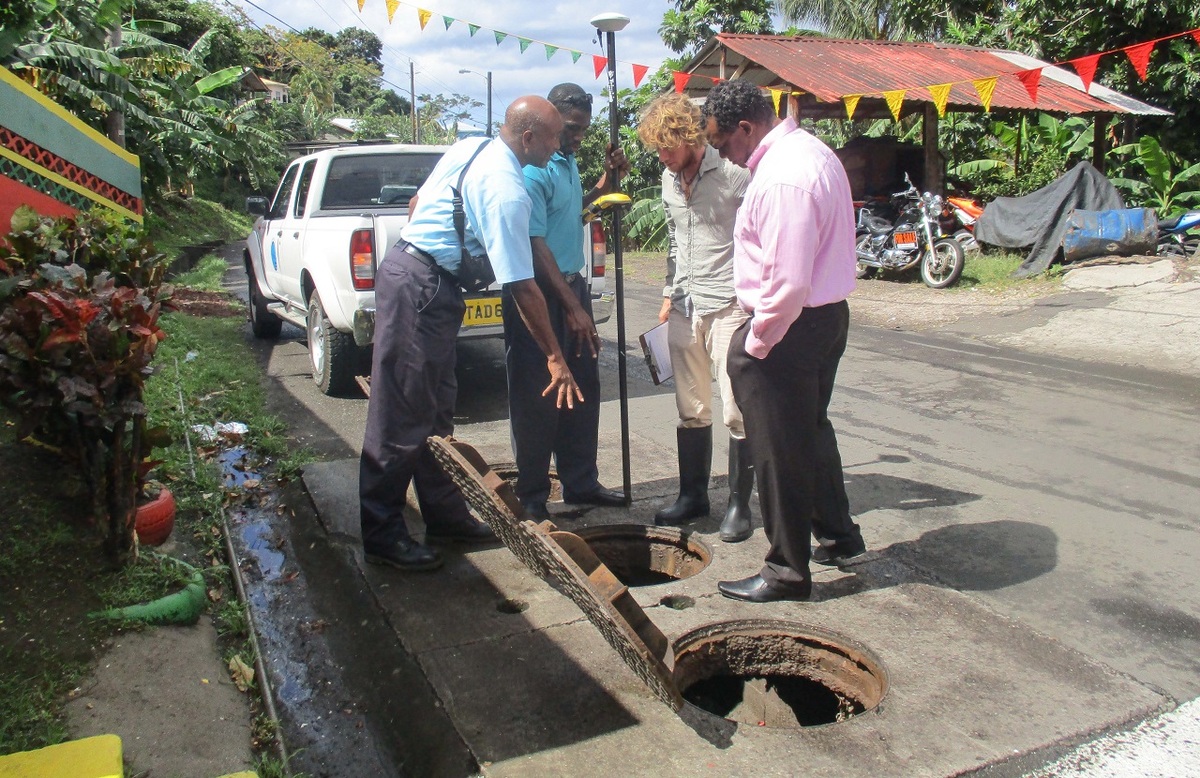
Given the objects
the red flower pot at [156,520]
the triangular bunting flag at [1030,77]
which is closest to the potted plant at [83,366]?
the red flower pot at [156,520]

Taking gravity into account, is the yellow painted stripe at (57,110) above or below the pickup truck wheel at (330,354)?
above

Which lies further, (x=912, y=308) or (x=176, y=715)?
(x=912, y=308)

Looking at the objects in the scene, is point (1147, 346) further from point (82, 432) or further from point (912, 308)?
point (82, 432)

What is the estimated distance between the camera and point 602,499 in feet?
15.8

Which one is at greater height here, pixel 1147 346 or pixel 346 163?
pixel 346 163

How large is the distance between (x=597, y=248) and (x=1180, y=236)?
10.8m

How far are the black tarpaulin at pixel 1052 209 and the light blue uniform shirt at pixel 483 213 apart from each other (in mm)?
10868

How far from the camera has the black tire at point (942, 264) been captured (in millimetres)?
12695

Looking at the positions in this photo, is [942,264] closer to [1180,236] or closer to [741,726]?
[1180,236]

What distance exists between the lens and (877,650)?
3260 mm

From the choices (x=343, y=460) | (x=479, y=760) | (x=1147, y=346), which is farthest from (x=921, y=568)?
(x=1147, y=346)

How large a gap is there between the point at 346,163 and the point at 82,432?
4.84 meters

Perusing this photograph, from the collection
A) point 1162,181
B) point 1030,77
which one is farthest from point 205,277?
point 1162,181

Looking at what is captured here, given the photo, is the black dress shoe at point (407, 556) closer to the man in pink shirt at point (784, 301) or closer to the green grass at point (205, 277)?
the man in pink shirt at point (784, 301)
